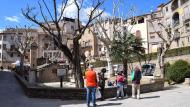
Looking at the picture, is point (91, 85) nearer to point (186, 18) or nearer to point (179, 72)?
point (179, 72)

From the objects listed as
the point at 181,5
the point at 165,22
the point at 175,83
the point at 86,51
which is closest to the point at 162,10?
the point at 165,22

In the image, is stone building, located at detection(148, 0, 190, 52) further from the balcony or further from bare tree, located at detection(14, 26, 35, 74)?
bare tree, located at detection(14, 26, 35, 74)

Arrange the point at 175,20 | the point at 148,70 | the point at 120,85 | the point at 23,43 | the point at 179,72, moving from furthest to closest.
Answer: the point at 23,43 < the point at 175,20 < the point at 148,70 < the point at 179,72 < the point at 120,85

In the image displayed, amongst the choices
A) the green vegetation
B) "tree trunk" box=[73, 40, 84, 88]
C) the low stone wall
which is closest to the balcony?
the green vegetation

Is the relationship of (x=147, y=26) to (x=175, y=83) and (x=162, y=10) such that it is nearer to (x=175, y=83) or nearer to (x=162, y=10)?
(x=162, y=10)

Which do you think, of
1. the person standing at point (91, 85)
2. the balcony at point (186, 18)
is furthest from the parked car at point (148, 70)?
the balcony at point (186, 18)

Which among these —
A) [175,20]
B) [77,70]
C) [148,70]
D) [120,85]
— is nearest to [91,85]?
[120,85]

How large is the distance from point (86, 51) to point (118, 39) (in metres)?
72.6

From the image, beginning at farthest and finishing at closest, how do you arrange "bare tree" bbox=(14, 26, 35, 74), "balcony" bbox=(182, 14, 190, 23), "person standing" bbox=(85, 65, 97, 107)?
"balcony" bbox=(182, 14, 190, 23) < "bare tree" bbox=(14, 26, 35, 74) < "person standing" bbox=(85, 65, 97, 107)

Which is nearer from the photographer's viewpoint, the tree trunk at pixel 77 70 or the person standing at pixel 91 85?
the person standing at pixel 91 85

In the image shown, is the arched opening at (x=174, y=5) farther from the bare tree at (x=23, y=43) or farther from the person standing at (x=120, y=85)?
the person standing at (x=120, y=85)

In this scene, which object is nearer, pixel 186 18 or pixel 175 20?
pixel 186 18

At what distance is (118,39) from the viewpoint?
87.7 ft

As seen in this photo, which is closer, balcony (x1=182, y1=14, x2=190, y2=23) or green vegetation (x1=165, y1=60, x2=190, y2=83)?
green vegetation (x1=165, y1=60, x2=190, y2=83)
